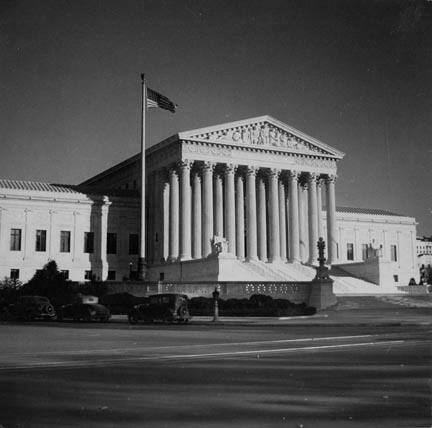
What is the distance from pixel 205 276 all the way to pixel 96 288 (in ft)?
43.6

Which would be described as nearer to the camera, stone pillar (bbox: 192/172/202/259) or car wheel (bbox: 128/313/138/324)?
car wheel (bbox: 128/313/138/324)

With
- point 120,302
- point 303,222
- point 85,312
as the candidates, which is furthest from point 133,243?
point 85,312

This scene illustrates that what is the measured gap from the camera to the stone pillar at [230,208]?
71.8 m

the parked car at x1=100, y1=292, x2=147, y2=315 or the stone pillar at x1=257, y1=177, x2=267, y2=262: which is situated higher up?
the stone pillar at x1=257, y1=177, x2=267, y2=262

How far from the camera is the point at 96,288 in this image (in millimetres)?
52500

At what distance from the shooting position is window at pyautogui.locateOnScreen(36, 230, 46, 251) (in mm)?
73000

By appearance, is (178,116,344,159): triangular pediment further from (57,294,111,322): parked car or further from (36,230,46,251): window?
(57,294,111,322): parked car

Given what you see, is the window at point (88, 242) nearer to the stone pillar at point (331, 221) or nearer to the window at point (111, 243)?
the window at point (111, 243)

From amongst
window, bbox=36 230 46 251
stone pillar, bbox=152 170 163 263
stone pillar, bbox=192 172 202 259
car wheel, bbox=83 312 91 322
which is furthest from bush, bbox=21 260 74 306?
stone pillar, bbox=152 170 163 263

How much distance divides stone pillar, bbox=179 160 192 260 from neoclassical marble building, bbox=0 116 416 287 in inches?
4.4

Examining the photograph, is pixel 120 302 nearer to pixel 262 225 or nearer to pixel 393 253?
pixel 262 225

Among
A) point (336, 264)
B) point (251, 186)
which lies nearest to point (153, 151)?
point (251, 186)

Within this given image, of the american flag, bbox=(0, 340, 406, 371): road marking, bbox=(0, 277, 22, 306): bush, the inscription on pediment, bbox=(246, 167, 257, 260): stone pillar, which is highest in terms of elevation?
the inscription on pediment

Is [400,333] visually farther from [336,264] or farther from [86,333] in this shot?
[336,264]
